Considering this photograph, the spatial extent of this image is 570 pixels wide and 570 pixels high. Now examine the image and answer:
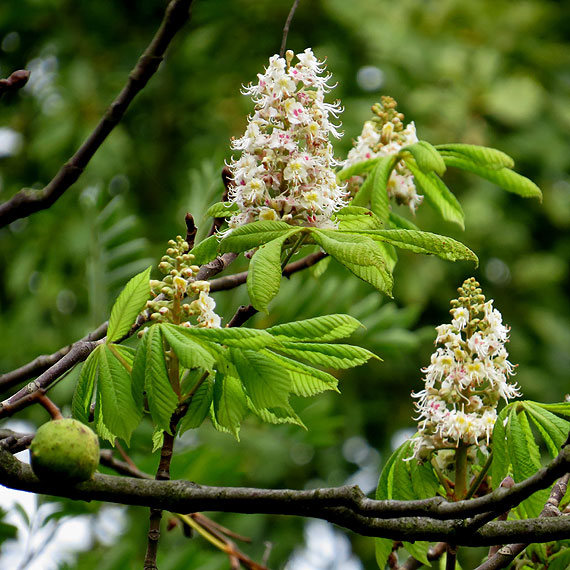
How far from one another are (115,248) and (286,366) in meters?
1.27

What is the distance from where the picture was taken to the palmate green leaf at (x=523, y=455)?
3.63 feet

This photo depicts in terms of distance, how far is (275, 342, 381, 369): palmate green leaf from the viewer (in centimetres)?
102

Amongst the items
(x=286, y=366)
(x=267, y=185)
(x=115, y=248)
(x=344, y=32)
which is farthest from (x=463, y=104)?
(x=286, y=366)

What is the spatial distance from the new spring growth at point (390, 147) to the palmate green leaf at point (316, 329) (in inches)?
28.4

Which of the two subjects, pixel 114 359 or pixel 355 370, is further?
pixel 355 370

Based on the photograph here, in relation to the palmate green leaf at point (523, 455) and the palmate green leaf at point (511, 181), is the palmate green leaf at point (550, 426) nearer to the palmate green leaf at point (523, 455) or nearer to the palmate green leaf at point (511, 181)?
the palmate green leaf at point (523, 455)

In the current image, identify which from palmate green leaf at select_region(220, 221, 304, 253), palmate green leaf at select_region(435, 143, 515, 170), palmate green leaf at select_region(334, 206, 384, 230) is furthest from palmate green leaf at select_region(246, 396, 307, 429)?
palmate green leaf at select_region(435, 143, 515, 170)

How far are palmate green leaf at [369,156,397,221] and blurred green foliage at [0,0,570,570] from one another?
8.54ft

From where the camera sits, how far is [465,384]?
4.42ft

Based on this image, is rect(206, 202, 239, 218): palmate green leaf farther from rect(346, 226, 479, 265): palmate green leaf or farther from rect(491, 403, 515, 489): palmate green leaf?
rect(491, 403, 515, 489): palmate green leaf

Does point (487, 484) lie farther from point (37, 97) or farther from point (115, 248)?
point (37, 97)

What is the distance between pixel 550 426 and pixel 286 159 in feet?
1.83

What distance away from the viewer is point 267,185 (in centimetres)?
130

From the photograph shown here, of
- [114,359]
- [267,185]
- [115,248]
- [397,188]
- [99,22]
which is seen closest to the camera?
[114,359]
